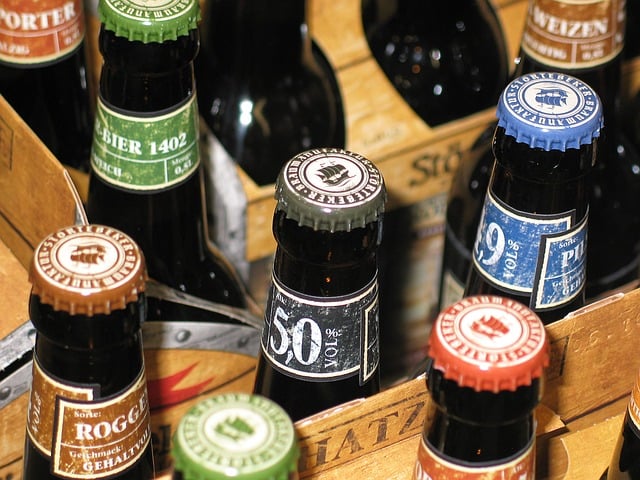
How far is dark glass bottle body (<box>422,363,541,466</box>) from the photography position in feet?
3.18

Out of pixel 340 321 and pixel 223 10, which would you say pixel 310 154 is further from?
pixel 223 10

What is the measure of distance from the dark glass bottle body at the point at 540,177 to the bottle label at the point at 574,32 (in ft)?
1.01

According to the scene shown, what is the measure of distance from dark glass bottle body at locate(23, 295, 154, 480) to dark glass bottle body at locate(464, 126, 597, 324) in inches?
14.9

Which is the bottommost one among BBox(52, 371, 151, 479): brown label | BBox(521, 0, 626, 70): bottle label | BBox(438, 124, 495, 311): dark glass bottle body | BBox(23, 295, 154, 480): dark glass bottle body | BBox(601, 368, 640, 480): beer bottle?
BBox(438, 124, 495, 311): dark glass bottle body

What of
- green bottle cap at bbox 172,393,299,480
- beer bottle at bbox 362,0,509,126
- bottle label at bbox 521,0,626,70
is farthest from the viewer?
beer bottle at bbox 362,0,509,126

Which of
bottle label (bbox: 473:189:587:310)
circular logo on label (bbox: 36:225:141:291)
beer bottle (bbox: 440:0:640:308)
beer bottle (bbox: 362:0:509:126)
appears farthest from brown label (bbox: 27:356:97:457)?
beer bottle (bbox: 362:0:509:126)

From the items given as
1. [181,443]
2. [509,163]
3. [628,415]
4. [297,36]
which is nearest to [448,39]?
[297,36]

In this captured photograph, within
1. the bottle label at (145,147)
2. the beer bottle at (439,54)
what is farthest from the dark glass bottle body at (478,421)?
the beer bottle at (439,54)

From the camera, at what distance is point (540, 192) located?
3.94 feet

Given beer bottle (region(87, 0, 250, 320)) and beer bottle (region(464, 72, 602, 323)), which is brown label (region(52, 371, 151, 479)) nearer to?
beer bottle (region(87, 0, 250, 320))

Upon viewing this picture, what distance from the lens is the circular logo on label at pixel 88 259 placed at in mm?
1020

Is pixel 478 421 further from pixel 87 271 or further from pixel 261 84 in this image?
pixel 261 84

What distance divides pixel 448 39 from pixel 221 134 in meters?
0.38

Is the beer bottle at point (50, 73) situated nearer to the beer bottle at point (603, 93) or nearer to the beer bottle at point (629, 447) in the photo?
the beer bottle at point (603, 93)
